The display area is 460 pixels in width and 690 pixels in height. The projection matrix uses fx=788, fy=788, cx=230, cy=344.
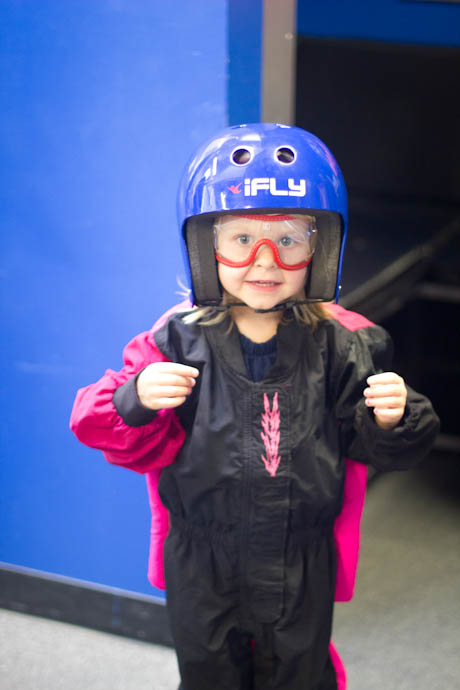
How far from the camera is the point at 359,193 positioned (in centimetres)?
397

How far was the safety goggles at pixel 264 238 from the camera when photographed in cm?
139

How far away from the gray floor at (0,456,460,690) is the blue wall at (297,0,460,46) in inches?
68.1

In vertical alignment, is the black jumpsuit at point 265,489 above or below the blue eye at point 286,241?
below

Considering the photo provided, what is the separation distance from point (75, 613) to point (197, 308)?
1.22 metres

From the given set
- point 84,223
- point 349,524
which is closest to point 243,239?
point 349,524

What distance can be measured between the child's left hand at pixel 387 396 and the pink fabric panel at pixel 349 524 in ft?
0.91

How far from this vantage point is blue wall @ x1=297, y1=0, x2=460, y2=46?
2543 mm

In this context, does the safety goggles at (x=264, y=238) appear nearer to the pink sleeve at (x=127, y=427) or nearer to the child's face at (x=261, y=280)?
the child's face at (x=261, y=280)

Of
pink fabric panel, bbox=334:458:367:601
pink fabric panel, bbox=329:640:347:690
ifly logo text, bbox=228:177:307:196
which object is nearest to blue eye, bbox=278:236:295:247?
ifly logo text, bbox=228:177:307:196

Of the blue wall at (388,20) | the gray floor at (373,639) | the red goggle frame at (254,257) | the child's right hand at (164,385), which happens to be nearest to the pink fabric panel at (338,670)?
the gray floor at (373,639)

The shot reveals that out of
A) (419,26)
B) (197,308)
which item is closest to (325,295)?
(197,308)

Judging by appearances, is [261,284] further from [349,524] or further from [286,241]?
[349,524]

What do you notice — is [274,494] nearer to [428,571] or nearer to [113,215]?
[113,215]

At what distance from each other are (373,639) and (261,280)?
138cm
